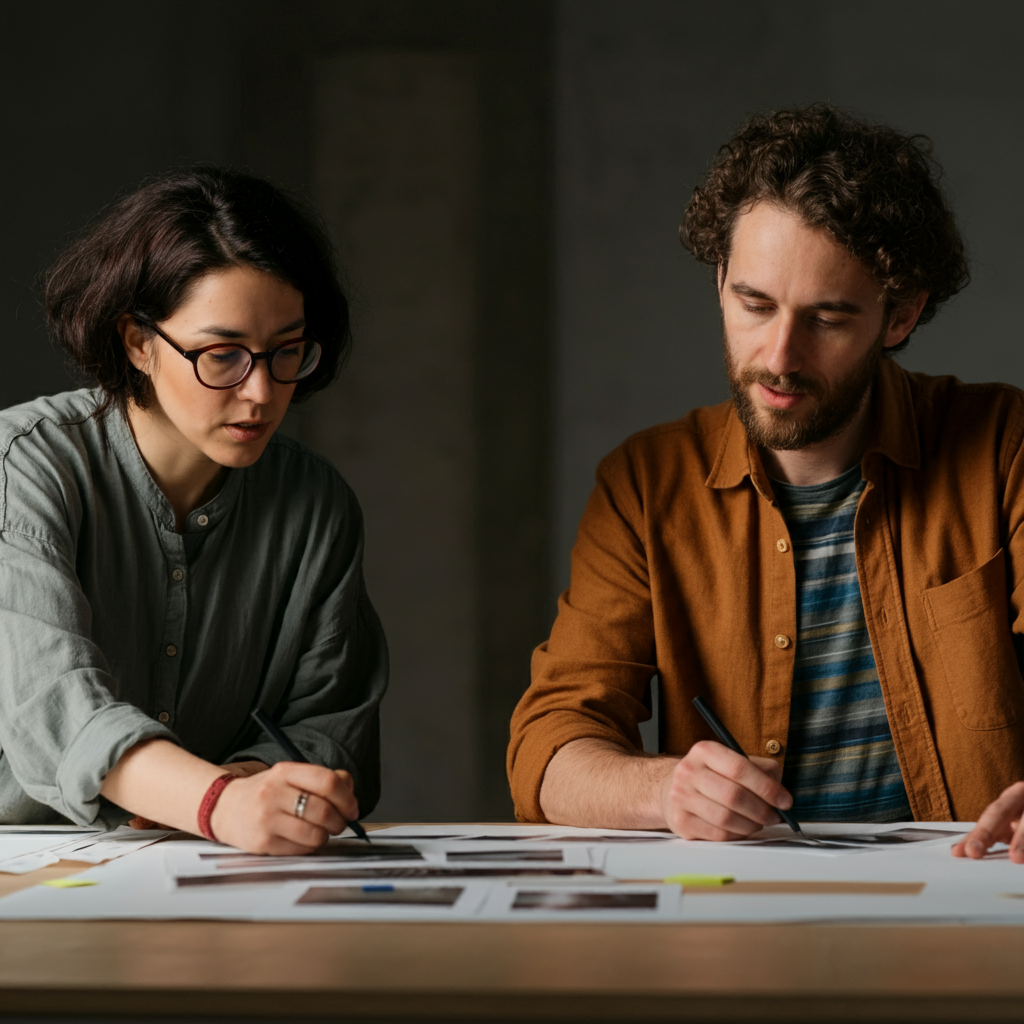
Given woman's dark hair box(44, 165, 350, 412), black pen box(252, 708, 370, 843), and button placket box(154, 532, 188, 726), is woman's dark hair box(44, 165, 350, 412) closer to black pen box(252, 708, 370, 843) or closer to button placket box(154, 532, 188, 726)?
button placket box(154, 532, 188, 726)

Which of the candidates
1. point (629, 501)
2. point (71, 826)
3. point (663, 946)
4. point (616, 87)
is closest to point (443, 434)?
point (616, 87)

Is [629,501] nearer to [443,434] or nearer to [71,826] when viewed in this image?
[71,826]

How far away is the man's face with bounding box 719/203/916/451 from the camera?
1631 mm

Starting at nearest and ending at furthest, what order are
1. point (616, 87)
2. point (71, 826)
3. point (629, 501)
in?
point (71, 826) < point (629, 501) < point (616, 87)

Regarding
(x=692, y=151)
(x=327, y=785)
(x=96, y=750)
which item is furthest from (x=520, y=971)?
(x=692, y=151)

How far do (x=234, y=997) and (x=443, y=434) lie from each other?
2729 mm

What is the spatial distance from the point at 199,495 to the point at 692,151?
2.06 metres

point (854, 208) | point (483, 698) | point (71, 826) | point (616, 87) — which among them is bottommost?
point (483, 698)

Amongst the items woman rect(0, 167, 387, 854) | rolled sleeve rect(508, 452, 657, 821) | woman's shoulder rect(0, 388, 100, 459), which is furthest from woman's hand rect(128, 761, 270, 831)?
woman's shoulder rect(0, 388, 100, 459)

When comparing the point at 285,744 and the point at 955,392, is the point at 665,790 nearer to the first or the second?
the point at 285,744

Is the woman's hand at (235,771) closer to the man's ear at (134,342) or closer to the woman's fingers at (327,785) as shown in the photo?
the woman's fingers at (327,785)

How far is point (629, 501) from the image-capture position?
1814mm

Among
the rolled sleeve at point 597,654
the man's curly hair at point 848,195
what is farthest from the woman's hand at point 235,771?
the man's curly hair at point 848,195

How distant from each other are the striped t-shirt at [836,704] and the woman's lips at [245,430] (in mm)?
790
